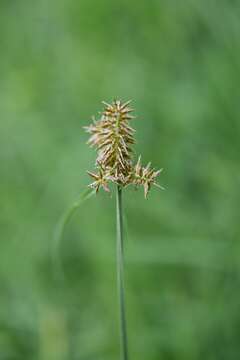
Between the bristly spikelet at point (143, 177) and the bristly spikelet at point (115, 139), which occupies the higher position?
the bristly spikelet at point (115, 139)

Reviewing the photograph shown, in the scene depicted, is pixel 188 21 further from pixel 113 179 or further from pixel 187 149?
pixel 113 179

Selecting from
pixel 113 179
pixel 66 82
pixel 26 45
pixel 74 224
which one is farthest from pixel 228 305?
pixel 26 45

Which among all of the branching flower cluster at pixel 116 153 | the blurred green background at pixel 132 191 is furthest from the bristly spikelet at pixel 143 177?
the blurred green background at pixel 132 191

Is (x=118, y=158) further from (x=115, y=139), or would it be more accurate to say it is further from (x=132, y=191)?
(x=132, y=191)

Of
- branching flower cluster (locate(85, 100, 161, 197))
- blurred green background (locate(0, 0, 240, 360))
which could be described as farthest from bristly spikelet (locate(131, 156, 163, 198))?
blurred green background (locate(0, 0, 240, 360))

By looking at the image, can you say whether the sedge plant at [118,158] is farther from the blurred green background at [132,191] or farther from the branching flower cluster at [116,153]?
the blurred green background at [132,191]

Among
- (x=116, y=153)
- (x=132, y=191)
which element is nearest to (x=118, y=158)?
(x=116, y=153)
